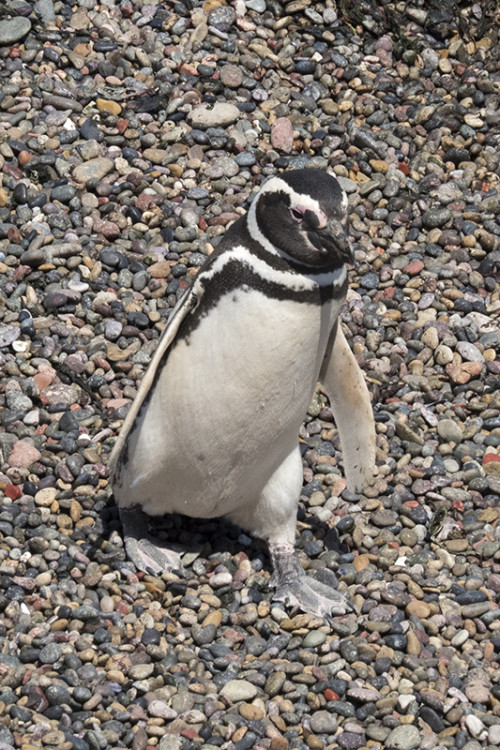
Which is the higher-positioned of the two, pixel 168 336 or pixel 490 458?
pixel 168 336

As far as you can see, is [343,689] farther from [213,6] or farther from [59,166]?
[213,6]

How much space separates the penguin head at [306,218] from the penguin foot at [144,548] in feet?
4.46

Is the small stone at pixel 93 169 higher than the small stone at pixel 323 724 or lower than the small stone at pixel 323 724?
lower

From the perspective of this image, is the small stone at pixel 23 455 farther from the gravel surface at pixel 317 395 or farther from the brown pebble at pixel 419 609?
the brown pebble at pixel 419 609

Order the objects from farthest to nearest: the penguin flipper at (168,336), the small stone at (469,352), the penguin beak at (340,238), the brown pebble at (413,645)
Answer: the small stone at (469,352)
the brown pebble at (413,645)
the penguin flipper at (168,336)
the penguin beak at (340,238)

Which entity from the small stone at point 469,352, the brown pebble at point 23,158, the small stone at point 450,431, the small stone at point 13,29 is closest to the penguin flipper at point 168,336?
the small stone at point 450,431

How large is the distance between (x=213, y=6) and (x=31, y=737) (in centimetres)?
490

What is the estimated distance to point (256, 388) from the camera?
4816 millimetres

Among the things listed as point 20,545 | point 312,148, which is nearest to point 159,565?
point 20,545

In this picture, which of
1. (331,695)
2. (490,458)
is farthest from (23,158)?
(331,695)

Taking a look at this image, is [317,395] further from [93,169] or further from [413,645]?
[93,169]

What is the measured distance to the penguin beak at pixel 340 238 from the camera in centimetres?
442

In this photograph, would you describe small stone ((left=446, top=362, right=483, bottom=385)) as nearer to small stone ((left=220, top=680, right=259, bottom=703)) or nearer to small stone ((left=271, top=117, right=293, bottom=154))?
small stone ((left=271, top=117, right=293, bottom=154))

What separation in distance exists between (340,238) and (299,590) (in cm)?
147
